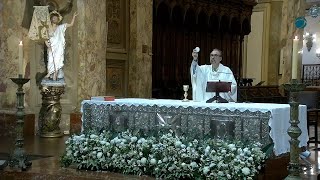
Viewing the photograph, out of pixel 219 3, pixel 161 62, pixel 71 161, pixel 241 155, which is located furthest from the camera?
pixel 219 3

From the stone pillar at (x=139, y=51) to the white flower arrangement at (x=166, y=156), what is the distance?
20.2 ft

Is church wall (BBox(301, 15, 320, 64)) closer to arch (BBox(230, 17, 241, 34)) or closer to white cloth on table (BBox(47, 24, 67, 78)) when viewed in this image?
arch (BBox(230, 17, 241, 34))

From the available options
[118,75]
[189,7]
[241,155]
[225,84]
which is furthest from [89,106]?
[189,7]

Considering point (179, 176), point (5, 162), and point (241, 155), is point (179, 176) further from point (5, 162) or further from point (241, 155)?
point (5, 162)

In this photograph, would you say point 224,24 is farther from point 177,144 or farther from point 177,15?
point 177,144

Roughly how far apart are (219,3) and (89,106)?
9.85 m

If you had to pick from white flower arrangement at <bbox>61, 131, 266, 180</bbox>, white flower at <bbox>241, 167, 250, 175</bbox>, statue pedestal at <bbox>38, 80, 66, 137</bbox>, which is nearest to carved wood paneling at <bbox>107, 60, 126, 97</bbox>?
statue pedestal at <bbox>38, 80, 66, 137</bbox>

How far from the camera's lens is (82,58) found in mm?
10984

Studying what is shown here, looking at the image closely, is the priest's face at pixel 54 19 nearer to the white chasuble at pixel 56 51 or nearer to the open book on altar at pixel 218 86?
the white chasuble at pixel 56 51

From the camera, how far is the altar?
6.61 metres

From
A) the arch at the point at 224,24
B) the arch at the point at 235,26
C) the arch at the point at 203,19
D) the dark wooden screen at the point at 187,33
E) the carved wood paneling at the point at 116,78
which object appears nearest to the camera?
the carved wood paneling at the point at 116,78

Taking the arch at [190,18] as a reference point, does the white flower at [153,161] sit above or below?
below

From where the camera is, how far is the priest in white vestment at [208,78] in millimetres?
8000

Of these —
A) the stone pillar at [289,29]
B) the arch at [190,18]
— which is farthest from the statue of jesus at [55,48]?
the stone pillar at [289,29]
